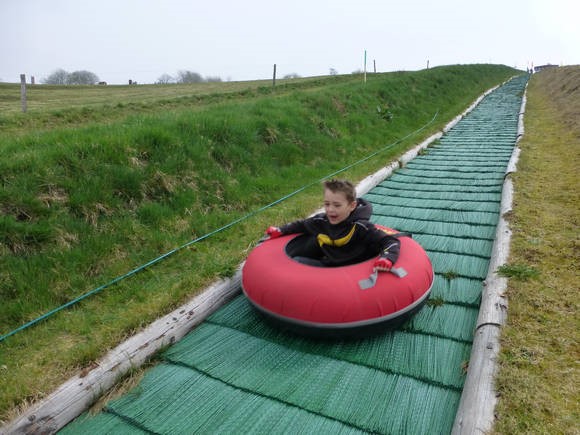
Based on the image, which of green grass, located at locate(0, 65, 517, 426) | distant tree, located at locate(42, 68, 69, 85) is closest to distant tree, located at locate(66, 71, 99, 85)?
distant tree, located at locate(42, 68, 69, 85)

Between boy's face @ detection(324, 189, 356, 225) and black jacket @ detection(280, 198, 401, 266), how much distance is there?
46 mm

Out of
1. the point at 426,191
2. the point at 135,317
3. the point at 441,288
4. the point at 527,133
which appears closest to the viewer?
the point at 135,317

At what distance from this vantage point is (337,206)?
10.0 ft

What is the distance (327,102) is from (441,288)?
6899mm

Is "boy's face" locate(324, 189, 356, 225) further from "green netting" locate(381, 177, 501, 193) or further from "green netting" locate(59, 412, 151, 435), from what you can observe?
"green netting" locate(381, 177, 501, 193)

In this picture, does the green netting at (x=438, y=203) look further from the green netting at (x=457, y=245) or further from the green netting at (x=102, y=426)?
the green netting at (x=102, y=426)

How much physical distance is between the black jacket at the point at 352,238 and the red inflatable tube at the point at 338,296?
0.25 m

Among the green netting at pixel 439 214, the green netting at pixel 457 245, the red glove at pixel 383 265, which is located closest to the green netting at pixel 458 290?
the green netting at pixel 457 245

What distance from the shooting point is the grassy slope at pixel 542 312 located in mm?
2027

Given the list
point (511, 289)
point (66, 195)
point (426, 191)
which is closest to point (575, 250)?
point (511, 289)

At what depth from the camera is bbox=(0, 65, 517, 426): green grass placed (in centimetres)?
287

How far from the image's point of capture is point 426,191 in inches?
240

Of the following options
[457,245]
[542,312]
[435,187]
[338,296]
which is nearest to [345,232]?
[338,296]

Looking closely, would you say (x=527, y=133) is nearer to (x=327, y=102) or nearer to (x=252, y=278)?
(x=327, y=102)
